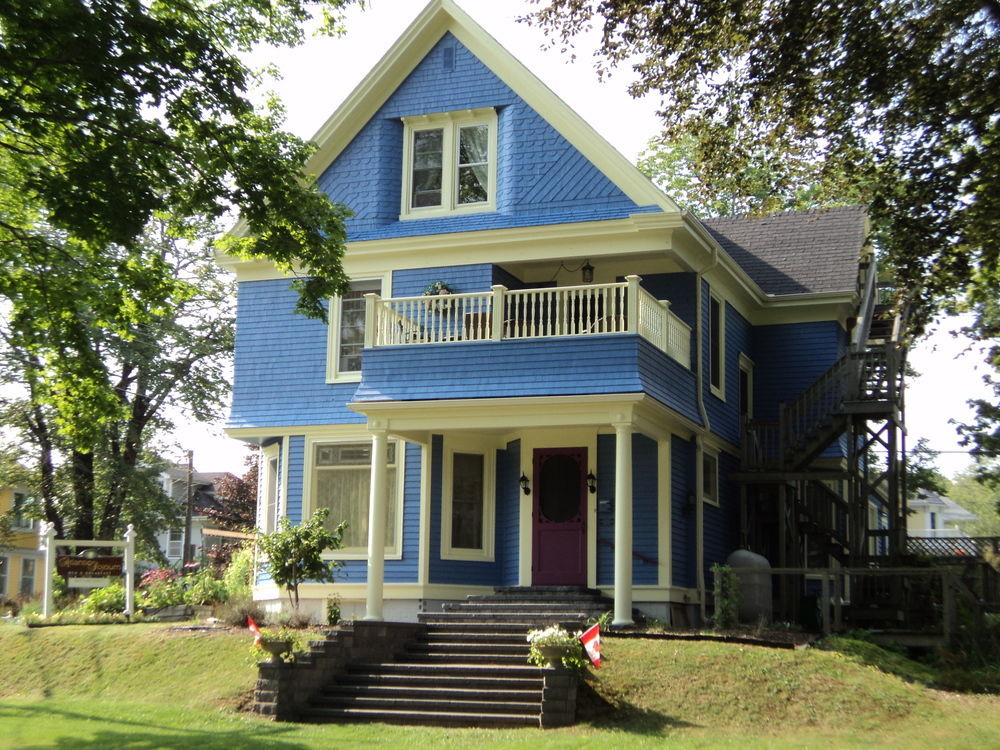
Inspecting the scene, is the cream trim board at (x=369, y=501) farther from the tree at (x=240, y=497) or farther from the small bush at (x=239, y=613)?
the tree at (x=240, y=497)

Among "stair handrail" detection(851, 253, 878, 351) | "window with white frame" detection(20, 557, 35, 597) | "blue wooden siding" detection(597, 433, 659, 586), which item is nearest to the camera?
"blue wooden siding" detection(597, 433, 659, 586)

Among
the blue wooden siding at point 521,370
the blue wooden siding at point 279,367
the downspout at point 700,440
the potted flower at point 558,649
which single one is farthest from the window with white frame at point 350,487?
the potted flower at point 558,649

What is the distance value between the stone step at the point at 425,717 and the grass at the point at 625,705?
44 centimetres

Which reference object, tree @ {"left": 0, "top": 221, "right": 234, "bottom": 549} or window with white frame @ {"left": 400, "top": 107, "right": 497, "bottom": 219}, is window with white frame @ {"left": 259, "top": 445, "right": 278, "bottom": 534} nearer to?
window with white frame @ {"left": 400, "top": 107, "right": 497, "bottom": 219}

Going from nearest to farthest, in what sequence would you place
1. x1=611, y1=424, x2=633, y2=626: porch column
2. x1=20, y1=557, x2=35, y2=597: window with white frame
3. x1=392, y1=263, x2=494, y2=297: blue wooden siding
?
1. x1=611, y1=424, x2=633, y2=626: porch column
2. x1=392, y1=263, x2=494, y2=297: blue wooden siding
3. x1=20, y1=557, x2=35, y2=597: window with white frame

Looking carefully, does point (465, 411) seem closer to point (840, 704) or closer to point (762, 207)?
point (762, 207)

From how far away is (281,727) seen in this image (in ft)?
47.5

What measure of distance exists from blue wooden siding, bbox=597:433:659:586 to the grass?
10.4 feet

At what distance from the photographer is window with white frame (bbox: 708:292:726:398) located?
2283 centimetres

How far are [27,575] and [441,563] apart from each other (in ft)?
171

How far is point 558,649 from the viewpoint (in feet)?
47.5

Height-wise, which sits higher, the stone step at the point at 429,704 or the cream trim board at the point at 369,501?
the cream trim board at the point at 369,501

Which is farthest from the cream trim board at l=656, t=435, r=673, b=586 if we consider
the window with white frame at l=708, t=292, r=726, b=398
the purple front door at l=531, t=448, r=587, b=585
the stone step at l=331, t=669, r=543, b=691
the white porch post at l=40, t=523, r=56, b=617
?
the white porch post at l=40, t=523, r=56, b=617

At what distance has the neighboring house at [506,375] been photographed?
1909 cm
